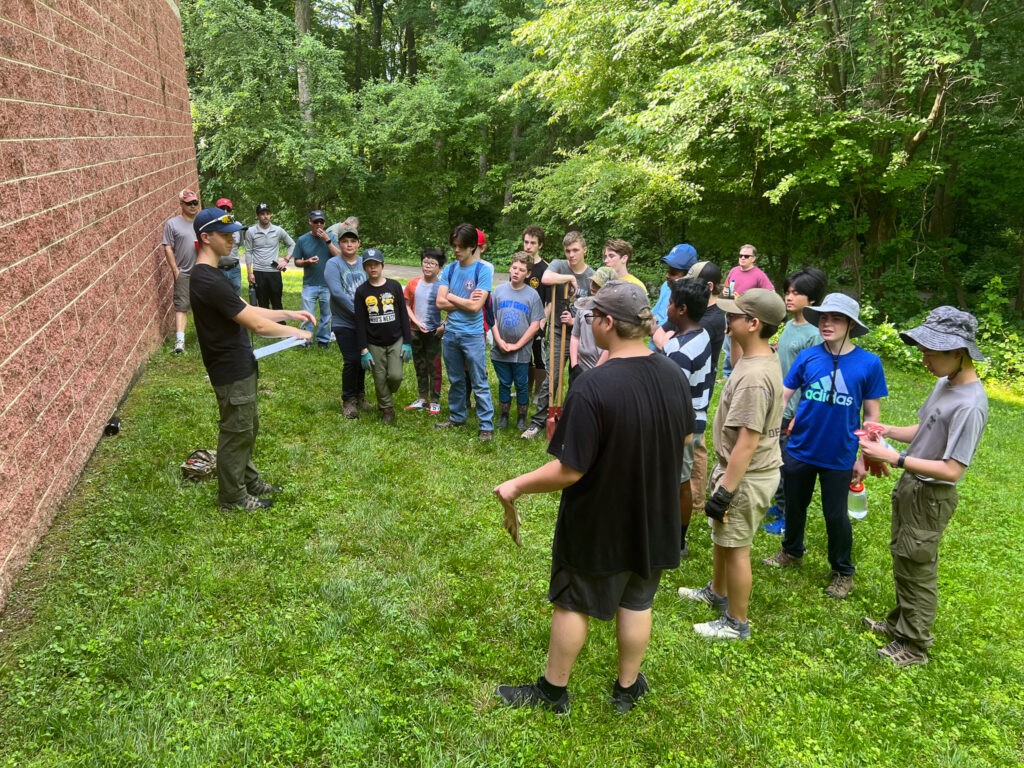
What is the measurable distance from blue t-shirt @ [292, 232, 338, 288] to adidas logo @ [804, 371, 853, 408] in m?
6.76

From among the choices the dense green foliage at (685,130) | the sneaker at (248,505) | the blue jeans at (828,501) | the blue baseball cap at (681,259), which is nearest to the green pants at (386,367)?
the sneaker at (248,505)

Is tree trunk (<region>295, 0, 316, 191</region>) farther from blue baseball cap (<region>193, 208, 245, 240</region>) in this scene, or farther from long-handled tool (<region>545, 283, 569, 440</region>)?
blue baseball cap (<region>193, 208, 245, 240</region>)

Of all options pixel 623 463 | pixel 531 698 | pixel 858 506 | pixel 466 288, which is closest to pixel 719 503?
pixel 623 463

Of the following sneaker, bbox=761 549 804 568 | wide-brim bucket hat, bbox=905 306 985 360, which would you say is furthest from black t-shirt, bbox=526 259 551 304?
wide-brim bucket hat, bbox=905 306 985 360

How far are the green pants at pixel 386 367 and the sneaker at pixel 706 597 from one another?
11.9 ft

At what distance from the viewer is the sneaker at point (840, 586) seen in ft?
13.6

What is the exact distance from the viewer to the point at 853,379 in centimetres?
395

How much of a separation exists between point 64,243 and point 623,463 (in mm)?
4483

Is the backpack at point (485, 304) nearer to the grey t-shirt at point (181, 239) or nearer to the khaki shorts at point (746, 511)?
the khaki shorts at point (746, 511)

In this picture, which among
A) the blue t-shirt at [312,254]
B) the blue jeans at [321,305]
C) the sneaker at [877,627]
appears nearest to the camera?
the sneaker at [877,627]

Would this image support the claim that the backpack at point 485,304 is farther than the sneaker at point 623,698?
Yes

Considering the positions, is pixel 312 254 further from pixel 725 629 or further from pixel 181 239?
pixel 725 629

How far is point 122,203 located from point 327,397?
9.51 feet

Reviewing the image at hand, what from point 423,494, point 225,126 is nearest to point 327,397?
point 423,494
